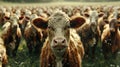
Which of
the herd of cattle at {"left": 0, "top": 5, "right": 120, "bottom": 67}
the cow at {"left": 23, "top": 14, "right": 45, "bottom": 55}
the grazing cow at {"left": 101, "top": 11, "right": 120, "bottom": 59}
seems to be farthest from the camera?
the cow at {"left": 23, "top": 14, "right": 45, "bottom": 55}

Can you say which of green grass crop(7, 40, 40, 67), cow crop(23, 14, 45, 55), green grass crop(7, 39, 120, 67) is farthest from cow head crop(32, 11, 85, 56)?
cow crop(23, 14, 45, 55)

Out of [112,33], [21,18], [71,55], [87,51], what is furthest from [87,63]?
[21,18]

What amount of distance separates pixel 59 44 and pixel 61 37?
215 mm

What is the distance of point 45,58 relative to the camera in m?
8.34

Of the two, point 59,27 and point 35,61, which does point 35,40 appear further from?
point 59,27

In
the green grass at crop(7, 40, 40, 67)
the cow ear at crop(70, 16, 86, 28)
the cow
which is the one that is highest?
the cow ear at crop(70, 16, 86, 28)

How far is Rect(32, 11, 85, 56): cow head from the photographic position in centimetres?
743

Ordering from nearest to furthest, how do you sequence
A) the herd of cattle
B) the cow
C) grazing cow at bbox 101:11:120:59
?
the herd of cattle → grazing cow at bbox 101:11:120:59 → the cow

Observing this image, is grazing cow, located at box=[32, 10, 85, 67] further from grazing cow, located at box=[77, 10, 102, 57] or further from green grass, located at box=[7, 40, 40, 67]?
grazing cow, located at box=[77, 10, 102, 57]

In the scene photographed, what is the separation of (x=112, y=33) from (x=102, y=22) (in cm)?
439

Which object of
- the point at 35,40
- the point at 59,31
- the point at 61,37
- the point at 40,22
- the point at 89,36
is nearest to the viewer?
the point at 61,37

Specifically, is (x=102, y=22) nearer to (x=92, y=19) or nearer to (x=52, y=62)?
(x=92, y=19)

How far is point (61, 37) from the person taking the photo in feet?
24.5

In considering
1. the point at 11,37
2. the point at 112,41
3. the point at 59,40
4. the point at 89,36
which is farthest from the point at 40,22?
the point at 89,36
